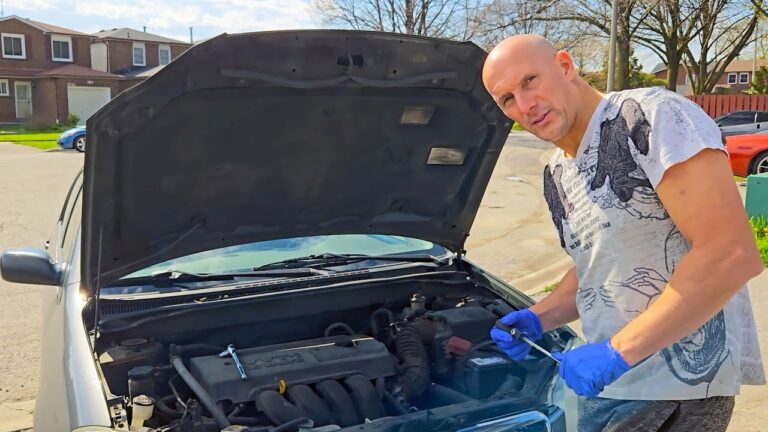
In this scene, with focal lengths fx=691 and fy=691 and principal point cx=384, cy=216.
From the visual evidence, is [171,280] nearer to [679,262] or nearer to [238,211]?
[238,211]

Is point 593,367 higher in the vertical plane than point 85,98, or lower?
lower

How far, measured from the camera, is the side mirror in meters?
2.74

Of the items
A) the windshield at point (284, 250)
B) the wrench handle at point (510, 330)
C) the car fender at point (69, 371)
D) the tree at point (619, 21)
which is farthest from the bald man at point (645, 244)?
the tree at point (619, 21)

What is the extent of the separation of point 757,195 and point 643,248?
754 cm

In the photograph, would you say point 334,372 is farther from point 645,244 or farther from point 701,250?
point 701,250

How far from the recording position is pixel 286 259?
345cm

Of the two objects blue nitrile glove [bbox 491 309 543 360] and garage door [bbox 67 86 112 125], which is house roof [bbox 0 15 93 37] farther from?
blue nitrile glove [bbox 491 309 543 360]

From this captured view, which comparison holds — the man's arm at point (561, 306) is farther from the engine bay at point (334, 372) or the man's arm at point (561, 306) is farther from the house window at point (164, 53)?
the house window at point (164, 53)

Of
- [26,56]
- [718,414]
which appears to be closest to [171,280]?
[718,414]

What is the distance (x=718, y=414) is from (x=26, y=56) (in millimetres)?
45069

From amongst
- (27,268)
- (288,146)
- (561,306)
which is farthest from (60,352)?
(561,306)

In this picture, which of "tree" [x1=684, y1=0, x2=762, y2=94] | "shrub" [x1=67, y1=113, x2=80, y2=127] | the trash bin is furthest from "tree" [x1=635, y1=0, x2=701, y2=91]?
"shrub" [x1=67, y1=113, x2=80, y2=127]

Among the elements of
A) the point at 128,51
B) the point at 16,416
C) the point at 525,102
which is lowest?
the point at 16,416

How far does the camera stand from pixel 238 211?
119 inches
